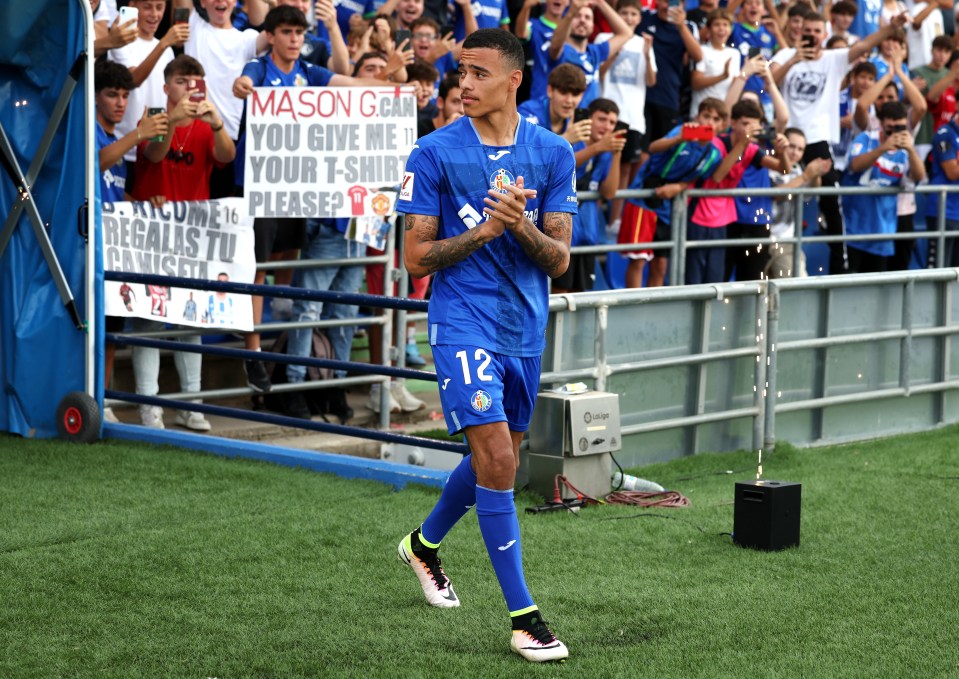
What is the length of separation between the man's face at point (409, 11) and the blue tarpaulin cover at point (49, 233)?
4047mm

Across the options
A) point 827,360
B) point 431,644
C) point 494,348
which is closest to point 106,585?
point 431,644

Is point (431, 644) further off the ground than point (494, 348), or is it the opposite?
point (494, 348)

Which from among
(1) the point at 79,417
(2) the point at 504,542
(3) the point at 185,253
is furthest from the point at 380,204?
(2) the point at 504,542

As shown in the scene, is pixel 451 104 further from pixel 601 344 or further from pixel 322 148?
pixel 601 344

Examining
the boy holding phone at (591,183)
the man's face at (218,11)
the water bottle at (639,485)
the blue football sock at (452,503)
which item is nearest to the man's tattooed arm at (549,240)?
the blue football sock at (452,503)

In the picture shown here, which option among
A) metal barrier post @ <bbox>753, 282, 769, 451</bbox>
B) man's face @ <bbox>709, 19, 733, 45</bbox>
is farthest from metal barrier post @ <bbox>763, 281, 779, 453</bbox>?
man's face @ <bbox>709, 19, 733, 45</bbox>

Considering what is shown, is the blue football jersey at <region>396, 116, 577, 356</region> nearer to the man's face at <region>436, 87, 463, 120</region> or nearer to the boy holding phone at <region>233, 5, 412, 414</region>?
the boy holding phone at <region>233, 5, 412, 414</region>

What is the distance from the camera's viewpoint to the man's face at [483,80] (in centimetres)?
534

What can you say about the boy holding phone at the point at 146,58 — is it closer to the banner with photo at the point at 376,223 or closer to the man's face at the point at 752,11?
the banner with photo at the point at 376,223

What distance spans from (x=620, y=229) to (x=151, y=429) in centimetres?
432

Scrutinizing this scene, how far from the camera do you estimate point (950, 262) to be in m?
14.8

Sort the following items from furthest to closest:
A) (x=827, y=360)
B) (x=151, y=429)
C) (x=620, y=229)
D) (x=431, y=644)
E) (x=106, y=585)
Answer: (x=620, y=229)
(x=827, y=360)
(x=151, y=429)
(x=106, y=585)
(x=431, y=644)

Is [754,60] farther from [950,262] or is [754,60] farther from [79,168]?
[79,168]

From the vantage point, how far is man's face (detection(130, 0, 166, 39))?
1050 centimetres
